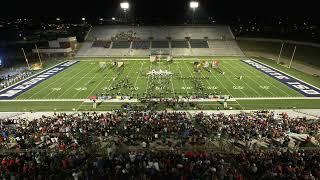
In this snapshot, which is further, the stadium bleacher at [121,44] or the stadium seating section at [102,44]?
the stadium seating section at [102,44]

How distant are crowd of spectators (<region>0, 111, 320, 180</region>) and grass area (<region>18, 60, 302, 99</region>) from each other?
31.0ft

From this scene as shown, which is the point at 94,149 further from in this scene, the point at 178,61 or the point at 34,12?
the point at 34,12

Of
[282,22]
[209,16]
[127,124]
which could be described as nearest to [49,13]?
[209,16]

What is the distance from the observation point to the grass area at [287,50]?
56.8m

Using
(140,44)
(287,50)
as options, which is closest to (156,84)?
(140,44)

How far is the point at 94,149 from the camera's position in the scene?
19266mm

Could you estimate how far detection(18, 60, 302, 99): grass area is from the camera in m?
35.4

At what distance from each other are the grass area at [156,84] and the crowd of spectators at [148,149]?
944 centimetres

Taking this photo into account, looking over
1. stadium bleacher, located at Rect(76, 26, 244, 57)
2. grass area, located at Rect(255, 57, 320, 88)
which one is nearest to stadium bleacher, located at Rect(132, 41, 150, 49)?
stadium bleacher, located at Rect(76, 26, 244, 57)

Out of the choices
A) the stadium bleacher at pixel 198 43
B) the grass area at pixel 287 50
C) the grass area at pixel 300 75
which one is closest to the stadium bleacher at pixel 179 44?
the stadium bleacher at pixel 198 43

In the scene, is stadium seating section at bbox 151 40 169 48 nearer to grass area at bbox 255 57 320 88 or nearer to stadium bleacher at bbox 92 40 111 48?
stadium bleacher at bbox 92 40 111 48

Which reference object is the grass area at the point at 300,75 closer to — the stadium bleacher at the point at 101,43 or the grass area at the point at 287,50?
the grass area at the point at 287,50

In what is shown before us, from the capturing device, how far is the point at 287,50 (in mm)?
65938

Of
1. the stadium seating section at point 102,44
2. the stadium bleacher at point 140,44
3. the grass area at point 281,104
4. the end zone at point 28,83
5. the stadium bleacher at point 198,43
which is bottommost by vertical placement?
the end zone at point 28,83
